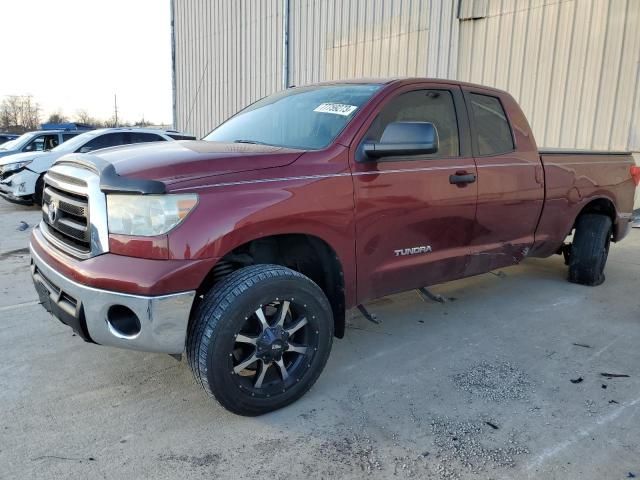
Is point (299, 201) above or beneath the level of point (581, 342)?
above

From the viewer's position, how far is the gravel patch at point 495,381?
10.1ft

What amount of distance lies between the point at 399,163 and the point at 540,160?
1.83 m

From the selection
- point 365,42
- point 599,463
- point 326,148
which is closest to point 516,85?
point 365,42

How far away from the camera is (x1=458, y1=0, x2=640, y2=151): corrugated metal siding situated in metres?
8.77

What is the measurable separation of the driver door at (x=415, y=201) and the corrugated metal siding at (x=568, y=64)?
21.6 ft

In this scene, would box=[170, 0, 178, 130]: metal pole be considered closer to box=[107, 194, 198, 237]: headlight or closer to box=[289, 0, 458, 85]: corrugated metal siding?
box=[289, 0, 458, 85]: corrugated metal siding

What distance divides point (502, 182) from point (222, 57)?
16948 millimetres

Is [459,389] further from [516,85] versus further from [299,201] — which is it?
[516,85]

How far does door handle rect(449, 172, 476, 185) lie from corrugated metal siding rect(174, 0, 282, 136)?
13593mm

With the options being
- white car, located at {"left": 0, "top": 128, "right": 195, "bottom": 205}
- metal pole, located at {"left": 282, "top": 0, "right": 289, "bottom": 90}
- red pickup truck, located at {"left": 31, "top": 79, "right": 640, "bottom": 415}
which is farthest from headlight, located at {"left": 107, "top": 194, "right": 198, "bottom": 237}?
metal pole, located at {"left": 282, "top": 0, "right": 289, "bottom": 90}

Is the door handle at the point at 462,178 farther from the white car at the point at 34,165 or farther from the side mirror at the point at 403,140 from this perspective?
the white car at the point at 34,165

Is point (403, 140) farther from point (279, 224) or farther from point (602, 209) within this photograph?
point (602, 209)

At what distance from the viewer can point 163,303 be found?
2.42 meters

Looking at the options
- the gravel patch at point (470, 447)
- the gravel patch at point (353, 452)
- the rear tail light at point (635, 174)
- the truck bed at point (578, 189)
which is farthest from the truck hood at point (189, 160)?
the rear tail light at point (635, 174)
